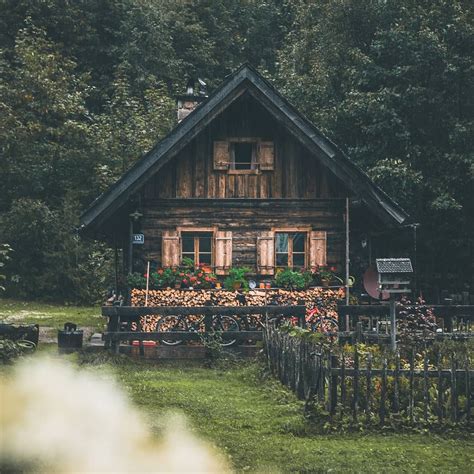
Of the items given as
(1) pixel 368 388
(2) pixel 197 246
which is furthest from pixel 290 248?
(1) pixel 368 388

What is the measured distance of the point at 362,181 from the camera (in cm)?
2473

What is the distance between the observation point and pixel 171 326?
75.7 ft

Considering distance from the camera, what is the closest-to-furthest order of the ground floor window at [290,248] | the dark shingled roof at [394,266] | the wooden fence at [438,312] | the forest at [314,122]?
the dark shingled roof at [394,266] → the wooden fence at [438,312] → the ground floor window at [290,248] → the forest at [314,122]

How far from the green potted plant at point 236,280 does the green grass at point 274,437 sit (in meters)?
7.71

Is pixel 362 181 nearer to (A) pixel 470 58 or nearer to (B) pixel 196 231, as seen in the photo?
(B) pixel 196 231

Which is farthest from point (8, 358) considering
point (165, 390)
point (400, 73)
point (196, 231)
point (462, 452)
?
point (400, 73)

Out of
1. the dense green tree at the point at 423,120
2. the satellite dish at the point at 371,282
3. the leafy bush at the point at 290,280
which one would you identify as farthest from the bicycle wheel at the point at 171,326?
the dense green tree at the point at 423,120

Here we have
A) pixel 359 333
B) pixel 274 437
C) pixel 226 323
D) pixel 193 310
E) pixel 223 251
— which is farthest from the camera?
pixel 223 251

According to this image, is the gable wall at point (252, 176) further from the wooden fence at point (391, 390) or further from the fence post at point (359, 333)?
the wooden fence at point (391, 390)

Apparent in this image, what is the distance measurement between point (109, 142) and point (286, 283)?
22268 millimetres

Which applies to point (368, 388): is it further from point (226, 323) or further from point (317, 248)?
point (317, 248)

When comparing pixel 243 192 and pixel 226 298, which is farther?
pixel 243 192

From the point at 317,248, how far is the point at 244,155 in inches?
131

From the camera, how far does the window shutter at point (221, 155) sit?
84.2 ft
